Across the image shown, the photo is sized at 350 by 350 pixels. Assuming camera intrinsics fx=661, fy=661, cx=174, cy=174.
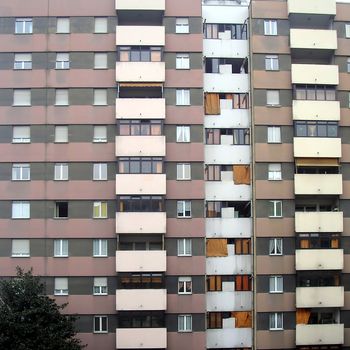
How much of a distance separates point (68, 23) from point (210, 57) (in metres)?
8.73

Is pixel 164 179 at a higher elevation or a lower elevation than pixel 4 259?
higher

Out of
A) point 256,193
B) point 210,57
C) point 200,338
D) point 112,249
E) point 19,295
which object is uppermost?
point 210,57

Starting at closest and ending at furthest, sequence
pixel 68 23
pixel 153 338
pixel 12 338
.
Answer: pixel 12 338 → pixel 153 338 → pixel 68 23

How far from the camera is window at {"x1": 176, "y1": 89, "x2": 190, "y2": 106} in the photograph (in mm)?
38875

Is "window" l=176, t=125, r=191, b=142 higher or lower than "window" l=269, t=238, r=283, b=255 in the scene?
higher

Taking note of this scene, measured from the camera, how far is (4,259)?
37469 mm

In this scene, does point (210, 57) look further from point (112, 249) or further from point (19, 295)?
point (19, 295)

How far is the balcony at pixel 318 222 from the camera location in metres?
38.0

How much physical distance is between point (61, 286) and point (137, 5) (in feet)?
55.5

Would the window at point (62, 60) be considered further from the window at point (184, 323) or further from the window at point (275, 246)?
the window at point (184, 323)

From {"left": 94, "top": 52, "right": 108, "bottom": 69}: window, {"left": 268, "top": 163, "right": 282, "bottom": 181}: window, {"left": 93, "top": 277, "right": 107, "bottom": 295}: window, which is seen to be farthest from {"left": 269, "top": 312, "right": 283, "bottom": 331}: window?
{"left": 94, "top": 52, "right": 108, "bottom": 69}: window

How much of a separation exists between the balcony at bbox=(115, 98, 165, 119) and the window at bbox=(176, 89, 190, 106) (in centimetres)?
114

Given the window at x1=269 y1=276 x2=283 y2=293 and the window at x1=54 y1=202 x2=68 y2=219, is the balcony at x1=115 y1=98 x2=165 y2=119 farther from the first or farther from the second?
the window at x1=269 y1=276 x2=283 y2=293

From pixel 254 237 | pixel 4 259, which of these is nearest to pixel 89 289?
pixel 4 259
